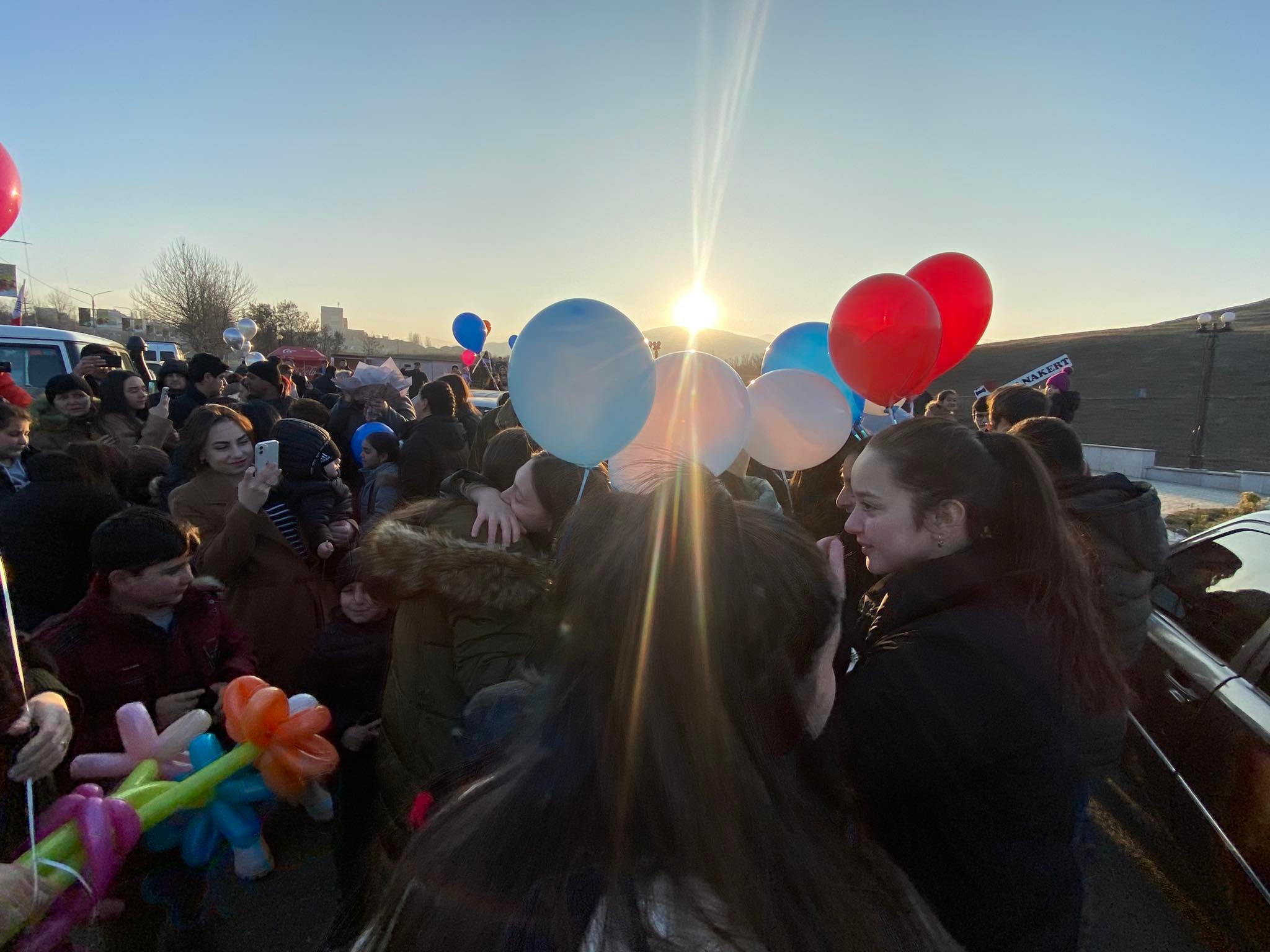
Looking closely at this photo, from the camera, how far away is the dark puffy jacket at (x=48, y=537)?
272 cm

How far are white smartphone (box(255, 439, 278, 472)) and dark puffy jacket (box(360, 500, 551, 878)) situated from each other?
1.03 m

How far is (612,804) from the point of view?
76cm

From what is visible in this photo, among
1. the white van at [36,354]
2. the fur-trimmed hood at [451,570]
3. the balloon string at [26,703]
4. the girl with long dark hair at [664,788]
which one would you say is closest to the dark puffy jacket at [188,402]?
the white van at [36,354]

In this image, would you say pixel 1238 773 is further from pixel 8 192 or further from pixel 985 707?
pixel 8 192

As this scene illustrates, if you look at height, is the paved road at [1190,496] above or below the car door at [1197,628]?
below

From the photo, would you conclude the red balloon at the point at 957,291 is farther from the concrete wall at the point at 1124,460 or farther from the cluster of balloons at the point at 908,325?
the concrete wall at the point at 1124,460

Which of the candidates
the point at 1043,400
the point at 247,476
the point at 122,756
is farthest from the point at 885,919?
the point at 1043,400

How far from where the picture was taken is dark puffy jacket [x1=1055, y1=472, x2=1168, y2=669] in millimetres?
2623

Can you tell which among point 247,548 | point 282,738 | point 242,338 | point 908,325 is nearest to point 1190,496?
point 908,325

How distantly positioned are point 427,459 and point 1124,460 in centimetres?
1767

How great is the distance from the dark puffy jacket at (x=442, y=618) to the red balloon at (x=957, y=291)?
2.40 meters

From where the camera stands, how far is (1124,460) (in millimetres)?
15953

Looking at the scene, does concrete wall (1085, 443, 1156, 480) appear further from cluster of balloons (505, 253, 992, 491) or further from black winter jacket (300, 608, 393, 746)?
black winter jacket (300, 608, 393, 746)

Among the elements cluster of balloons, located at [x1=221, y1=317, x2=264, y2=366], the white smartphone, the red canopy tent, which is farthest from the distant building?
the white smartphone
